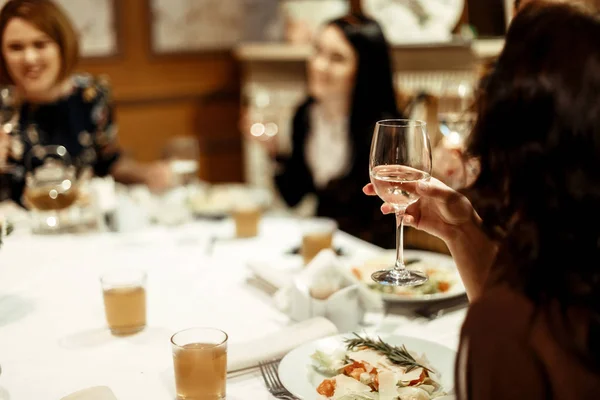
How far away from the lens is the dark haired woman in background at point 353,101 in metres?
2.91

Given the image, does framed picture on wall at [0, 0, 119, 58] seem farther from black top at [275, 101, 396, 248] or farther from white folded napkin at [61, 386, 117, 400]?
white folded napkin at [61, 386, 117, 400]

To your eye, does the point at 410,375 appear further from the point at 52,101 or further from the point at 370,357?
the point at 52,101

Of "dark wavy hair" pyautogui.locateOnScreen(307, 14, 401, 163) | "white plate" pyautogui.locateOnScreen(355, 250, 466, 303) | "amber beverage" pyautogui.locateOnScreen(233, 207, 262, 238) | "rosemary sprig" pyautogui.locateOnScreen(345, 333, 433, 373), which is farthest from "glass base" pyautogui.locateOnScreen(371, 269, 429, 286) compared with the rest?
"dark wavy hair" pyautogui.locateOnScreen(307, 14, 401, 163)

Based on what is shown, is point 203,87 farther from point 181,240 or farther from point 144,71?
point 181,240

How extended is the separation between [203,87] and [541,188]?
402 centimetres

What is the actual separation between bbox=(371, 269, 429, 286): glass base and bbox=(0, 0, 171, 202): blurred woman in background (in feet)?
4.21

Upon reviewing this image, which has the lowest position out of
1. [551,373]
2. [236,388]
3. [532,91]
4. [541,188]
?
[236,388]

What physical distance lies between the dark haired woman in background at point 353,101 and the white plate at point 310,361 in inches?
61.3

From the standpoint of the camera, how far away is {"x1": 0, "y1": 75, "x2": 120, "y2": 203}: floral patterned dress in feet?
8.99

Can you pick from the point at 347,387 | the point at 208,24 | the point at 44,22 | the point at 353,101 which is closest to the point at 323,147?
the point at 353,101

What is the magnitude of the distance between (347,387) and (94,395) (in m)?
0.41

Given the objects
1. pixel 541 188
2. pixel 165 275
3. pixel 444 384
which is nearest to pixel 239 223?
pixel 165 275

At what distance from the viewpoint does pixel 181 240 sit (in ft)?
6.91

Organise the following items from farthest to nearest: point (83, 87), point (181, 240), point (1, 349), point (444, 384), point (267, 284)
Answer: point (83, 87) → point (181, 240) → point (267, 284) → point (1, 349) → point (444, 384)
